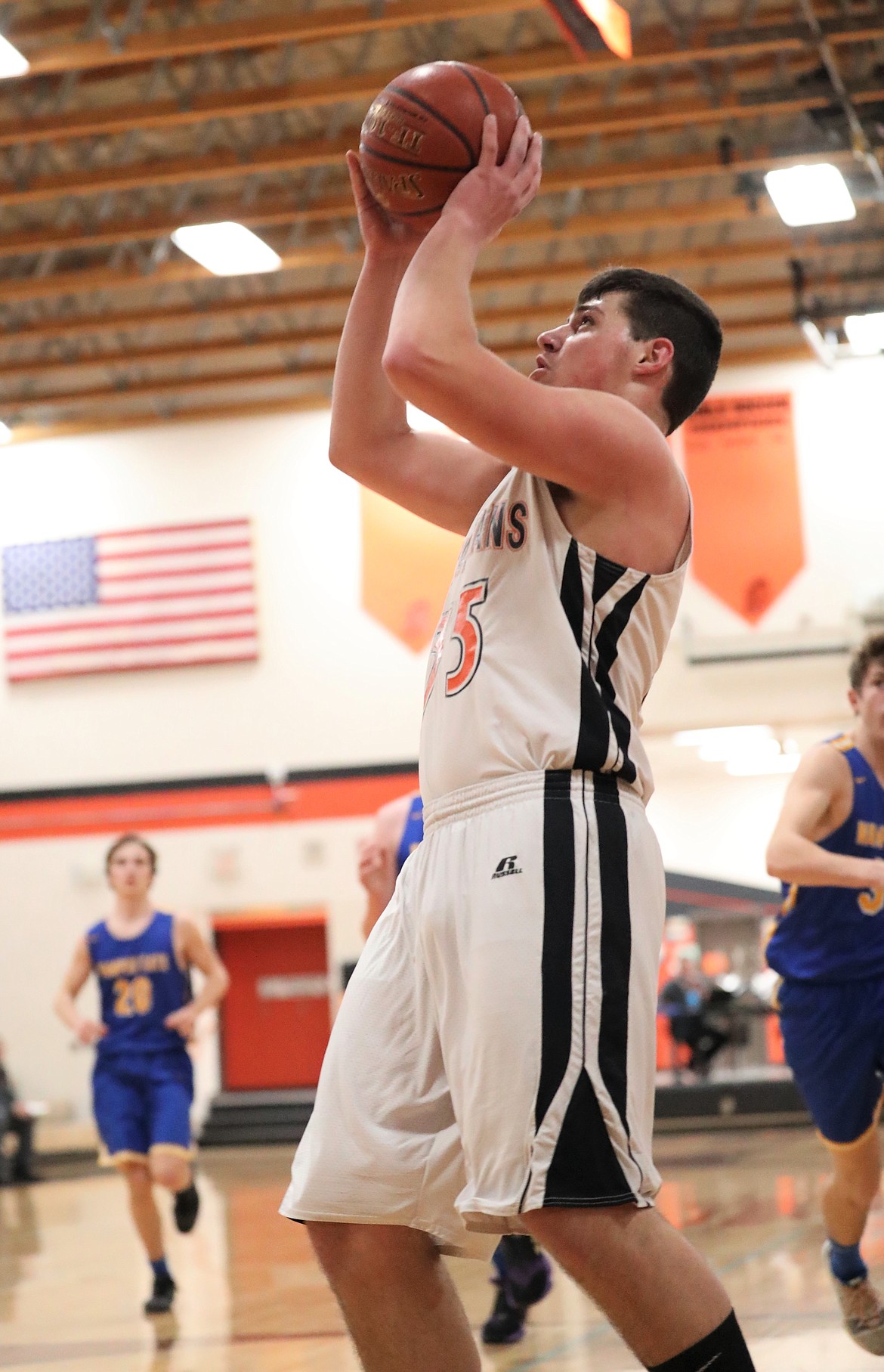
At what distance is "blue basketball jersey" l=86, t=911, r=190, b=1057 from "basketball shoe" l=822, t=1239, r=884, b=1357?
3497mm

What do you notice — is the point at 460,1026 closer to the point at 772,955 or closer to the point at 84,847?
the point at 772,955

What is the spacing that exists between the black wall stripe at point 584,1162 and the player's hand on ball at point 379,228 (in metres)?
1.36

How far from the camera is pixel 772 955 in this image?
A: 15.8 feet

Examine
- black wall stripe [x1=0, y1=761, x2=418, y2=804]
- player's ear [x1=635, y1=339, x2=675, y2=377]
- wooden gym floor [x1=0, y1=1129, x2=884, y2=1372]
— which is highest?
player's ear [x1=635, y1=339, x2=675, y2=377]

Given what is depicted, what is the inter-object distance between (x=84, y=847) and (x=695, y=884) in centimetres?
606

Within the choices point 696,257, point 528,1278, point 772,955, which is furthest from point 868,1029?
point 696,257

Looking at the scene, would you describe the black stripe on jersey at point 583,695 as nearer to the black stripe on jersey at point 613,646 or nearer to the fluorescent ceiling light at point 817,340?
the black stripe on jersey at point 613,646

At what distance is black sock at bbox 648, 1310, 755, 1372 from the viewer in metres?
2.02

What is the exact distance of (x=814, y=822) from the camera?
182 inches

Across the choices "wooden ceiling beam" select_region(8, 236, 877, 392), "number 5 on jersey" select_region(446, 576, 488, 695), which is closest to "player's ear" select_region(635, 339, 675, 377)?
"number 5 on jersey" select_region(446, 576, 488, 695)

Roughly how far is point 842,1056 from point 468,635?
276cm

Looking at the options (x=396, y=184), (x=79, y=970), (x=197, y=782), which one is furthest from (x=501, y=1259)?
(x=197, y=782)

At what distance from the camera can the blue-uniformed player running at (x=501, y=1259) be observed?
5102 mm

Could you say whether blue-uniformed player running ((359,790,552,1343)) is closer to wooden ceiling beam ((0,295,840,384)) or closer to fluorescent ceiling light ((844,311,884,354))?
fluorescent ceiling light ((844,311,884,354))
